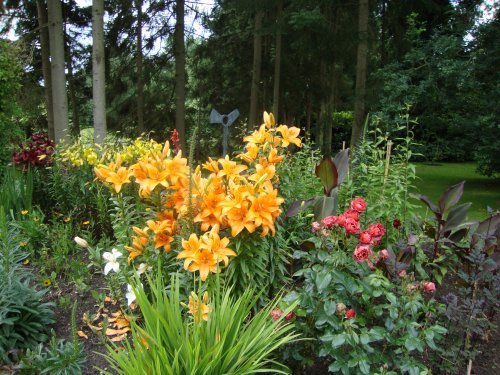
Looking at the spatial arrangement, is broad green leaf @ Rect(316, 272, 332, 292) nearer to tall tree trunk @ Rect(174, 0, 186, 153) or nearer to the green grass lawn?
the green grass lawn

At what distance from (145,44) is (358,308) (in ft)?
46.3

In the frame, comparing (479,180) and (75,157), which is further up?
(75,157)

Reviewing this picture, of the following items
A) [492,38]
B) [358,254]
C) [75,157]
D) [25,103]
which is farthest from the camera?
[25,103]

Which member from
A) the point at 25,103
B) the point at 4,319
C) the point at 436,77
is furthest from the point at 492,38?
the point at 25,103

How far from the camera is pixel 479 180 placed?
1183 centimetres

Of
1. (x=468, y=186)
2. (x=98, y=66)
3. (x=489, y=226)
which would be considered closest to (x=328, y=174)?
(x=489, y=226)

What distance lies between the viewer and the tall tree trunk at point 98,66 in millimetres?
7336

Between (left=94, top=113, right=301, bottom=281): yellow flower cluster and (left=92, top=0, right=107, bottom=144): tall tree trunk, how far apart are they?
5063 millimetres

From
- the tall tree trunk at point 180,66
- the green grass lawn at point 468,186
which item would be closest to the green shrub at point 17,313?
the green grass lawn at point 468,186

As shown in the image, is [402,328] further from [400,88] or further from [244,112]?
[244,112]

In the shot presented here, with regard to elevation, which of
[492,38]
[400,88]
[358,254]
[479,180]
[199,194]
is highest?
[492,38]

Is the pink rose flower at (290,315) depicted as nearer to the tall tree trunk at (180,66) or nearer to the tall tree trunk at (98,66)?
the tall tree trunk at (98,66)

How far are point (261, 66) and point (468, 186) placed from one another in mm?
7486

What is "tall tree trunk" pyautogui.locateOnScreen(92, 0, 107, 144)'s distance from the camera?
7336 millimetres
